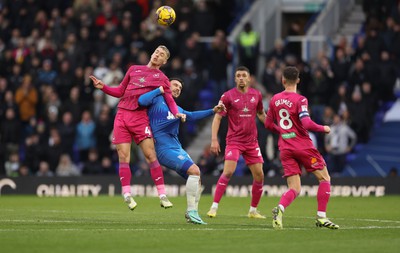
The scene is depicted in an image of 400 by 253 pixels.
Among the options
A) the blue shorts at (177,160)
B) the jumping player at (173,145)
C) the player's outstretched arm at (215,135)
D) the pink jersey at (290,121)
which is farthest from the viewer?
the player's outstretched arm at (215,135)

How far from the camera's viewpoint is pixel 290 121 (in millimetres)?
16094

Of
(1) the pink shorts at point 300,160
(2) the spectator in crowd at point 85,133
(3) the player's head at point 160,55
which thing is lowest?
(2) the spectator in crowd at point 85,133

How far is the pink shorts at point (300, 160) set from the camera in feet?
52.5

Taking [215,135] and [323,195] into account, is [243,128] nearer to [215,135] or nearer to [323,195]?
[215,135]

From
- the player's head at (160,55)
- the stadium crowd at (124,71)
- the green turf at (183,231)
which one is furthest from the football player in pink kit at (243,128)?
the stadium crowd at (124,71)

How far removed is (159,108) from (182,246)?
4894 mm

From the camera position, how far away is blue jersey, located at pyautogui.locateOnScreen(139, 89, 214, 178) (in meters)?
17.0

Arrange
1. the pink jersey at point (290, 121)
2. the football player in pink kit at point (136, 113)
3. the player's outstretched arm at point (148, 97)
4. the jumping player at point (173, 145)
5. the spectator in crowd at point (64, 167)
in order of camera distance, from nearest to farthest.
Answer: the pink jersey at point (290, 121)
the jumping player at point (173, 145)
the player's outstretched arm at point (148, 97)
the football player in pink kit at point (136, 113)
the spectator in crowd at point (64, 167)

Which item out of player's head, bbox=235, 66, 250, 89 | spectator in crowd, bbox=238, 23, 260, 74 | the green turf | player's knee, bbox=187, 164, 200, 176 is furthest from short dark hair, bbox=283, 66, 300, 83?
spectator in crowd, bbox=238, 23, 260, 74

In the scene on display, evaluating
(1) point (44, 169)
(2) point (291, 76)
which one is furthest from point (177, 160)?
(1) point (44, 169)

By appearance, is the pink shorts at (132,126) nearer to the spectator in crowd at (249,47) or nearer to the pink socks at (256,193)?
the pink socks at (256,193)

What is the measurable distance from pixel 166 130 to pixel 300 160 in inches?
98.6

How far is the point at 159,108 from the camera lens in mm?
17891

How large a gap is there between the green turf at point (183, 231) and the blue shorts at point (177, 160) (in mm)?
843
